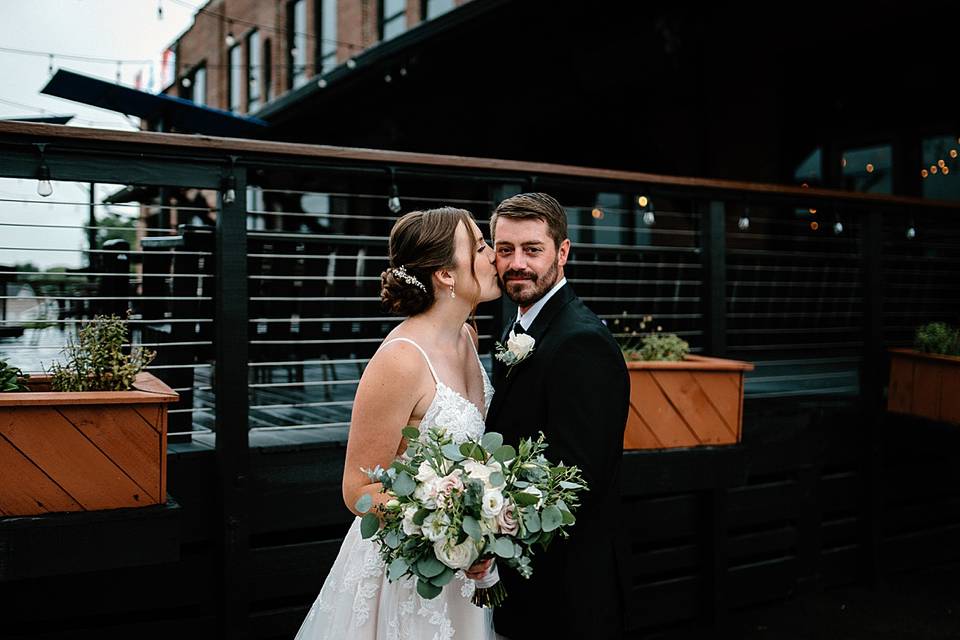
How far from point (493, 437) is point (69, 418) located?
1.63 meters

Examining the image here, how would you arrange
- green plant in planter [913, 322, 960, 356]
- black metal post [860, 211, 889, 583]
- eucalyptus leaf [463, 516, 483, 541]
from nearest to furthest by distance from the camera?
eucalyptus leaf [463, 516, 483, 541] → green plant in planter [913, 322, 960, 356] → black metal post [860, 211, 889, 583]

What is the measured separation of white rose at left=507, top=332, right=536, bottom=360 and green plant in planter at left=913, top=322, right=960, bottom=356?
12.4 feet

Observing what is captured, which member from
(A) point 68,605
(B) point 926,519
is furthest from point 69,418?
(B) point 926,519

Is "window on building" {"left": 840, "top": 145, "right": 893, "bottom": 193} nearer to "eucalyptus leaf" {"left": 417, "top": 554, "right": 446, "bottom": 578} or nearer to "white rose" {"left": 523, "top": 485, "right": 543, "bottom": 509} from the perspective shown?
"white rose" {"left": 523, "top": 485, "right": 543, "bottom": 509}

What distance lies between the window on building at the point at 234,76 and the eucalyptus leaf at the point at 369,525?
73.4 ft

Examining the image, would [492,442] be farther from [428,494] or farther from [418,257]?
[418,257]

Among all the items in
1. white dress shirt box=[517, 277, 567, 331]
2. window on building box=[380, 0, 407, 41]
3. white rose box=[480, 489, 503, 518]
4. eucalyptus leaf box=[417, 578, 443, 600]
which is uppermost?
window on building box=[380, 0, 407, 41]

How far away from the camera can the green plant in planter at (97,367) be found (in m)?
3.12

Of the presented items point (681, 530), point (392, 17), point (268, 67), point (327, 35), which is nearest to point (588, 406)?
point (681, 530)

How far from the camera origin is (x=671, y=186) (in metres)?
4.59

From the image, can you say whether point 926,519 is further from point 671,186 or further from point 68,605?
point 68,605

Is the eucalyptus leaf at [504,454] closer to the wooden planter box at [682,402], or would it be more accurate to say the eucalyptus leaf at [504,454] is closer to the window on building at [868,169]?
the wooden planter box at [682,402]

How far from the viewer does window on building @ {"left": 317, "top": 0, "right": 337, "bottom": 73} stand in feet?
59.0

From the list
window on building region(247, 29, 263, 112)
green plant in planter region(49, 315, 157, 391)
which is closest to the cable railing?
green plant in planter region(49, 315, 157, 391)
